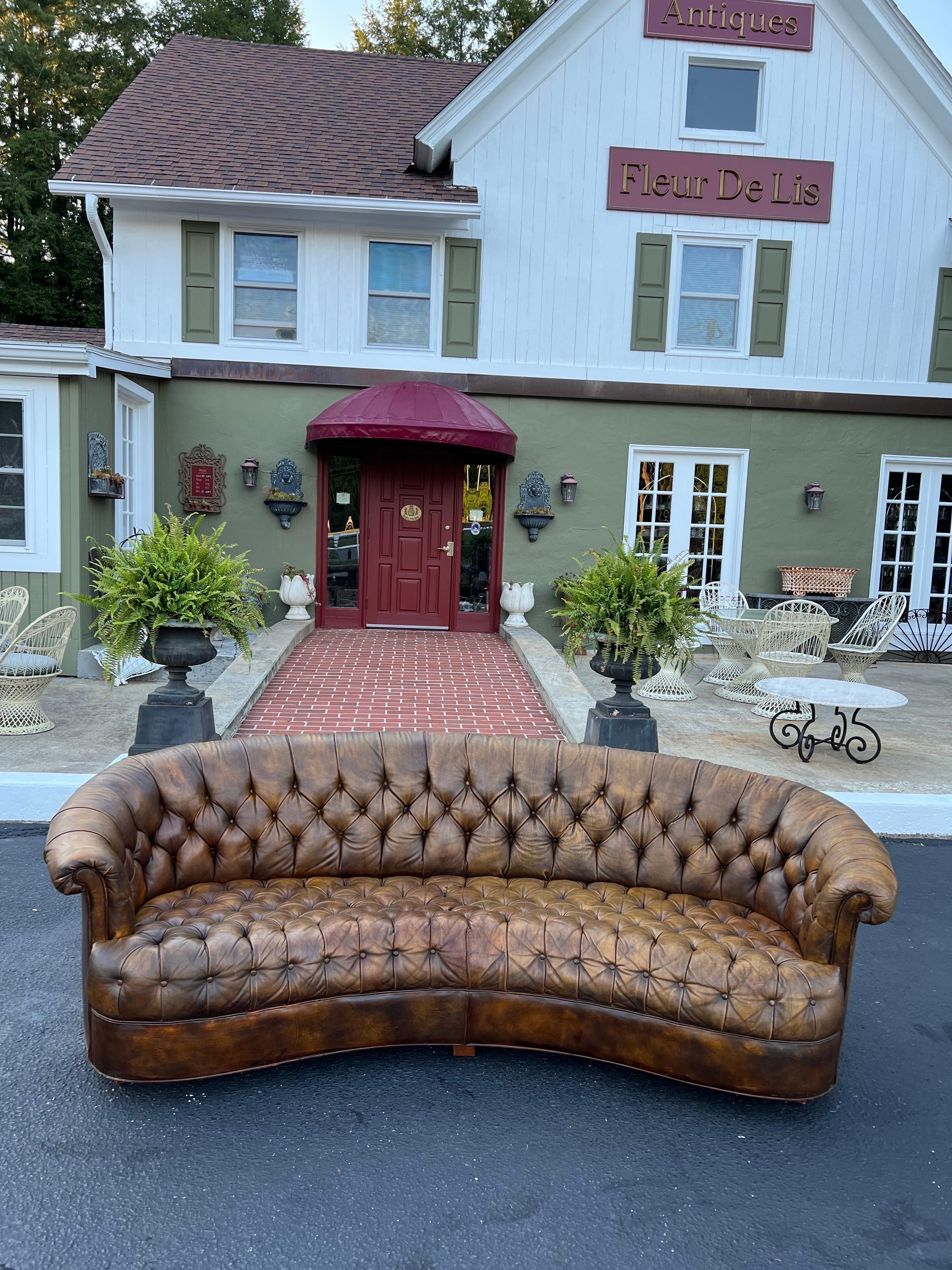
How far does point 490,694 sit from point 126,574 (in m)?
3.60

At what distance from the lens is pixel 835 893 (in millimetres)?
3066

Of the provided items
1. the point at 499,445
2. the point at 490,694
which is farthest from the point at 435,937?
the point at 499,445

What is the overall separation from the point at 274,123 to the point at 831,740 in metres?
10.4

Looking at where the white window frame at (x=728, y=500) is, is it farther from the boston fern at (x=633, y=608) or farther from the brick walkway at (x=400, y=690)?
the boston fern at (x=633, y=608)

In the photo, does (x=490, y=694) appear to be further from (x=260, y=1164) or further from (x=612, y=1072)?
(x=260, y=1164)

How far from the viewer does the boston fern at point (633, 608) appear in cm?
619

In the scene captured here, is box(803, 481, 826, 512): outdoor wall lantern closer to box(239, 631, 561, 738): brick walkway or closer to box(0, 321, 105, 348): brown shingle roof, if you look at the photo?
box(239, 631, 561, 738): brick walkway

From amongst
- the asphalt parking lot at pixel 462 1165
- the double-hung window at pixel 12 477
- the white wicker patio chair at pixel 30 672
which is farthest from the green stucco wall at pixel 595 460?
the asphalt parking lot at pixel 462 1165

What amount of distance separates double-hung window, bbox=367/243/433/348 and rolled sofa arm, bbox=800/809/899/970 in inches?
361

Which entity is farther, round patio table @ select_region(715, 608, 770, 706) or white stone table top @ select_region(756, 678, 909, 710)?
round patio table @ select_region(715, 608, 770, 706)

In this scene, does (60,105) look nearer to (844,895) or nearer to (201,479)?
(201,479)

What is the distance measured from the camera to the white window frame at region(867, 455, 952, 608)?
1182 cm

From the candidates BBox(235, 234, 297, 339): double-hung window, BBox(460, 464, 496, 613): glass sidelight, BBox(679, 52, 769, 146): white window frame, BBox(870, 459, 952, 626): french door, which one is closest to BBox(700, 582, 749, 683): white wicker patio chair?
BBox(460, 464, 496, 613): glass sidelight

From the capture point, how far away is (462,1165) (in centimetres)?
282
